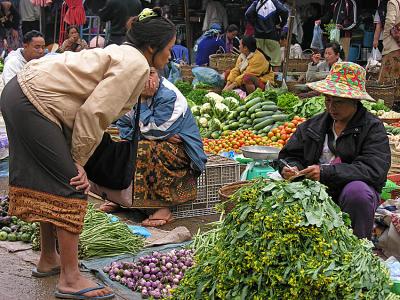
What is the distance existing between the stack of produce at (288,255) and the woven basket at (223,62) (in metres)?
9.23

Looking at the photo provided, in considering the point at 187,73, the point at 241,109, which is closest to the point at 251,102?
the point at 241,109

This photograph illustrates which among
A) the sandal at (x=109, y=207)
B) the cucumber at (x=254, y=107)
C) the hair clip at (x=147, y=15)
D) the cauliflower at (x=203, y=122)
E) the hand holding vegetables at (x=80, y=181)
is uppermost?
the hair clip at (x=147, y=15)

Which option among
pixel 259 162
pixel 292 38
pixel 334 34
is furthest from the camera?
pixel 292 38

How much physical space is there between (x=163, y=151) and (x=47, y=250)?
1.65 meters

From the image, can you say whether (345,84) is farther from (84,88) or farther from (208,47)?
(208,47)

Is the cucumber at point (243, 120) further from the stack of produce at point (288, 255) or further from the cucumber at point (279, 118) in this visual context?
the stack of produce at point (288, 255)

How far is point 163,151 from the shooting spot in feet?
19.2

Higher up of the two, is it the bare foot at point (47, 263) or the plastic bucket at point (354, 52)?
the plastic bucket at point (354, 52)

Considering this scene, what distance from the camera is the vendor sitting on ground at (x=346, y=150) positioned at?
14.2 ft

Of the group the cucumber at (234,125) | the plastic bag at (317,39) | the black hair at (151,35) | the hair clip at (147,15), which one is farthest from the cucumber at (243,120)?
the plastic bag at (317,39)

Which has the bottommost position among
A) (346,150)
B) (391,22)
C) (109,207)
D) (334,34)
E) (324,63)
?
(109,207)

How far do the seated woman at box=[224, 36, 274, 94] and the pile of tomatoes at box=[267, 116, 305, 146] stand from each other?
2.66m

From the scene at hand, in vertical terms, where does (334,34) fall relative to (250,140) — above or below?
above

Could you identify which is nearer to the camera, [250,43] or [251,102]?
[251,102]
